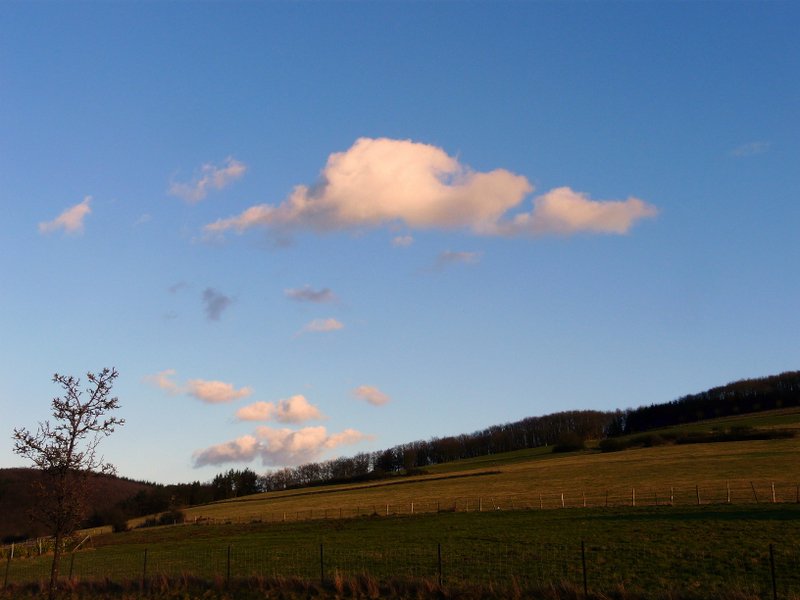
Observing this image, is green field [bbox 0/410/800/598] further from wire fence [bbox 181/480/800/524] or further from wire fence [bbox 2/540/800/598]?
wire fence [bbox 181/480/800/524]

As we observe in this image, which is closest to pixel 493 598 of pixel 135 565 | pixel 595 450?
pixel 135 565

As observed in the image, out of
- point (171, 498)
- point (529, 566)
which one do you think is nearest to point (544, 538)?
point (529, 566)

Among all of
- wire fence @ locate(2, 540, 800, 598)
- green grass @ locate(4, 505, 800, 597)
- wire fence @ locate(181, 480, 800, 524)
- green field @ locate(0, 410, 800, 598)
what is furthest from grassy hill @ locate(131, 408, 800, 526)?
wire fence @ locate(2, 540, 800, 598)

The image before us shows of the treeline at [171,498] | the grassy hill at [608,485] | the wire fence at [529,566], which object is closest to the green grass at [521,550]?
the wire fence at [529,566]

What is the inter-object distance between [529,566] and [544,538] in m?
11.2

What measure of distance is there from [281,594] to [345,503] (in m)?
74.8

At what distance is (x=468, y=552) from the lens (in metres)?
40.1

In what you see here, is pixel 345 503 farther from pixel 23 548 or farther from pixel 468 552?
pixel 468 552

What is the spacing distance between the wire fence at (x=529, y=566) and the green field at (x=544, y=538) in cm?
11

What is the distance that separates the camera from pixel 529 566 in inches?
1318

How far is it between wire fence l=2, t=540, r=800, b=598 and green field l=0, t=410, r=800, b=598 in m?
0.11

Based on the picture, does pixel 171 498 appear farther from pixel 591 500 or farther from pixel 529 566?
pixel 529 566

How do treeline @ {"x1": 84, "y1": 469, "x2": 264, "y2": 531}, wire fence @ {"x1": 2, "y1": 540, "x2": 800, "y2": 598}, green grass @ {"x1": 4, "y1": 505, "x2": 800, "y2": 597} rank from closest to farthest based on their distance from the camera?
wire fence @ {"x1": 2, "y1": 540, "x2": 800, "y2": 598} < green grass @ {"x1": 4, "y1": 505, "x2": 800, "y2": 597} < treeline @ {"x1": 84, "y1": 469, "x2": 264, "y2": 531}

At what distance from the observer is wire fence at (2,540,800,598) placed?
26859 millimetres
